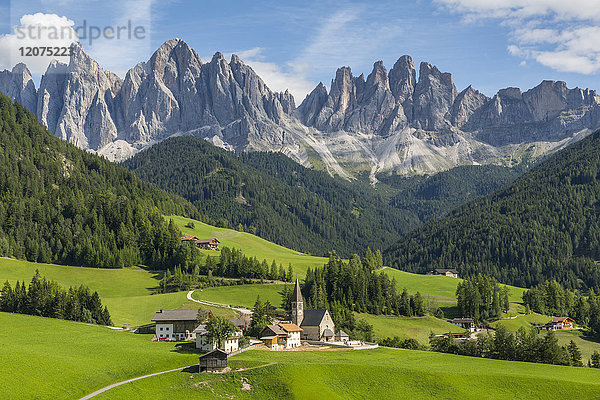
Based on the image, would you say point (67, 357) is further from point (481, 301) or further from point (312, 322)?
point (481, 301)

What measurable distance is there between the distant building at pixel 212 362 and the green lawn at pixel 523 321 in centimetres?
10276

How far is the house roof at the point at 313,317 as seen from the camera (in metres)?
133

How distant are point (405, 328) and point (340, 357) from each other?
52.3 m

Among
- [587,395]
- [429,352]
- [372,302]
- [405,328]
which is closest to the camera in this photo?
[587,395]

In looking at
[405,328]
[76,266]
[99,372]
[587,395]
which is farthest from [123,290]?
[587,395]

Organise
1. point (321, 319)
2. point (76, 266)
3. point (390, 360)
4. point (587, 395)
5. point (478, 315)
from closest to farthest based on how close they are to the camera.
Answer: point (587, 395) → point (390, 360) → point (321, 319) → point (478, 315) → point (76, 266)

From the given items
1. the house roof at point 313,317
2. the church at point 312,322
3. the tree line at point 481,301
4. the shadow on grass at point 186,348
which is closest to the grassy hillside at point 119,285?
the church at point 312,322

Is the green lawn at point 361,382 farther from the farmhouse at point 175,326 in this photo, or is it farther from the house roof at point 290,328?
the farmhouse at point 175,326

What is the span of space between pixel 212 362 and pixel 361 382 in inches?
855

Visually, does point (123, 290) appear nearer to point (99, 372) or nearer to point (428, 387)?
point (99, 372)

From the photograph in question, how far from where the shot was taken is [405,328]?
15175 centimetres

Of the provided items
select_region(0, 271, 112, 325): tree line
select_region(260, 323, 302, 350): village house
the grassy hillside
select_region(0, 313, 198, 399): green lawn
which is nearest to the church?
select_region(260, 323, 302, 350): village house

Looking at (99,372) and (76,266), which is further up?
(76,266)

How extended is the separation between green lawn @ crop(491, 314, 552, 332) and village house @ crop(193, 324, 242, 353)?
295 feet
